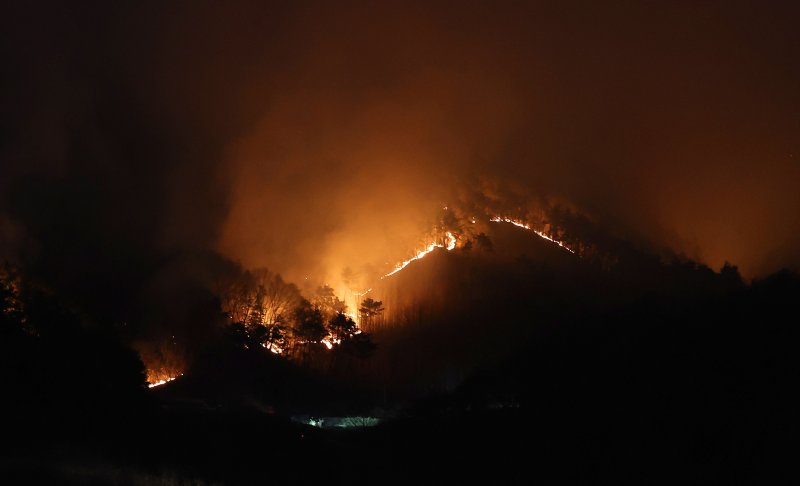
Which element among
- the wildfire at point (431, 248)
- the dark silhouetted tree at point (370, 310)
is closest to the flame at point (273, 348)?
the dark silhouetted tree at point (370, 310)

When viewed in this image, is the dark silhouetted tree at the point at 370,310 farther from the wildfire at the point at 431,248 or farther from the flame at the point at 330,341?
the wildfire at the point at 431,248

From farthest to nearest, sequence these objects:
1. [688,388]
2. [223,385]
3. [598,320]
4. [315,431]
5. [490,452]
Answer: [223,385]
[598,320]
[315,431]
[490,452]
[688,388]

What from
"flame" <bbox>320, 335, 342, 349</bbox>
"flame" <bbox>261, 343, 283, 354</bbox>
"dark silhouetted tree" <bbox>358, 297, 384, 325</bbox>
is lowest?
"flame" <bbox>261, 343, 283, 354</bbox>

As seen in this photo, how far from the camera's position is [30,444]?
780 inches

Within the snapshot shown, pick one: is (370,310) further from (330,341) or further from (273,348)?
(273,348)

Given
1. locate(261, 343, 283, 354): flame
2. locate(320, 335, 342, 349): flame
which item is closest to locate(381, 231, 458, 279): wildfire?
locate(320, 335, 342, 349): flame

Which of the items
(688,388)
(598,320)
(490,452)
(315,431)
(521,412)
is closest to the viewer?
(688,388)

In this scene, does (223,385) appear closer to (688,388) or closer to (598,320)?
(598,320)

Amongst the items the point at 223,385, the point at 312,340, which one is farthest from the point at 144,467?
the point at 312,340

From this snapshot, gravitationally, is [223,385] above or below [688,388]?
above

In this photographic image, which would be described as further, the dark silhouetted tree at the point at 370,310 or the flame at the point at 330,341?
the dark silhouetted tree at the point at 370,310

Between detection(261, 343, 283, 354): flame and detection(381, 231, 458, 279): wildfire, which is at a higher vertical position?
detection(381, 231, 458, 279): wildfire

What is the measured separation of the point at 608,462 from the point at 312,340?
34.2 metres

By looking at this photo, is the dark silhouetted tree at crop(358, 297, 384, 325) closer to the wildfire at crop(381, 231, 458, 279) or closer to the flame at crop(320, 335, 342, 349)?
the flame at crop(320, 335, 342, 349)
